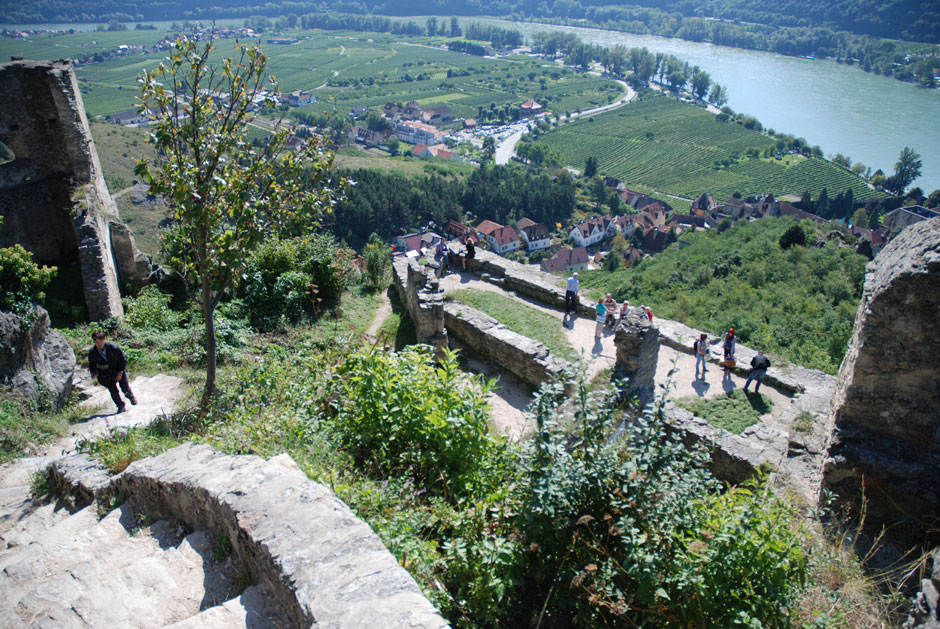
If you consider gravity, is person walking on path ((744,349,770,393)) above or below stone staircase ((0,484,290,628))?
below

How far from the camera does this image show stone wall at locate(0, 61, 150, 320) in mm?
12016

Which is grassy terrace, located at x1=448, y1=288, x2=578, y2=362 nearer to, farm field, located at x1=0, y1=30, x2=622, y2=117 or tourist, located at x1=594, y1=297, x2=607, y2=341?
tourist, located at x1=594, y1=297, x2=607, y2=341

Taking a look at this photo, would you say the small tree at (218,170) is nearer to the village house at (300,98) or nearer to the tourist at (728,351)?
the tourist at (728,351)

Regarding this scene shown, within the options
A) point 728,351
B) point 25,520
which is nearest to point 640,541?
point 25,520

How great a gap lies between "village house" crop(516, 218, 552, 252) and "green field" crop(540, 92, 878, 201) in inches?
948

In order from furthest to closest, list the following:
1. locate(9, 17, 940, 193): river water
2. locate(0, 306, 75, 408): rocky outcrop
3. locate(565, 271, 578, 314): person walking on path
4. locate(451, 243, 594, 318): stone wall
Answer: locate(9, 17, 940, 193): river water < locate(451, 243, 594, 318): stone wall < locate(565, 271, 578, 314): person walking on path < locate(0, 306, 75, 408): rocky outcrop

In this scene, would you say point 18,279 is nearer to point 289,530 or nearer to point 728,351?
point 289,530

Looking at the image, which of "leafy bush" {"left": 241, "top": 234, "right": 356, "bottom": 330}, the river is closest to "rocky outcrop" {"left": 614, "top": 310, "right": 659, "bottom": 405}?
"leafy bush" {"left": 241, "top": 234, "right": 356, "bottom": 330}

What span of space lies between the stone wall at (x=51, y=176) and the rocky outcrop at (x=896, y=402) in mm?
12758

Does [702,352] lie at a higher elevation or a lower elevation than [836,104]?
higher

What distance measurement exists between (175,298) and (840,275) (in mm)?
23034

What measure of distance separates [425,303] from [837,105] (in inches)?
4752

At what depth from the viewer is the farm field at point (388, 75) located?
110625 millimetres

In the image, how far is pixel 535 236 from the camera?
7038 cm
